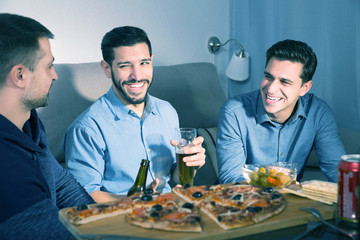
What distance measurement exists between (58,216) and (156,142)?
0.99m

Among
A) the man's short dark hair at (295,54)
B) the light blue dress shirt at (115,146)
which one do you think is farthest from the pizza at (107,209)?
the man's short dark hair at (295,54)

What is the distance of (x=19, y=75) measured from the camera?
139 centimetres

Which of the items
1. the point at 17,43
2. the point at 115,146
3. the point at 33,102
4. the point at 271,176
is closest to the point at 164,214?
the point at 271,176

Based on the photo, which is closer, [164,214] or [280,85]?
[164,214]

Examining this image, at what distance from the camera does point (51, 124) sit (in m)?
2.32

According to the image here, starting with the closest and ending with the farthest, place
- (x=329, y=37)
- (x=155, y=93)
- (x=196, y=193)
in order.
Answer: (x=196, y=193) < (x=155, y=93) < (x=329, y=37)

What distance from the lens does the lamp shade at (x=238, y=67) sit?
3.42 m

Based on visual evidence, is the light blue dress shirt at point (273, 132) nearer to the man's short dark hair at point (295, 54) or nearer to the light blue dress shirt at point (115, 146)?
the man's short dark hair at point (295, 54)

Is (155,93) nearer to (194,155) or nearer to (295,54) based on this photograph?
(295,54)

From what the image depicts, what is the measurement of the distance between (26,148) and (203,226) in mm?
670

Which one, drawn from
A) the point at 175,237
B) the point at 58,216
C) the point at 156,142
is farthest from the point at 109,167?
the point at 175,237

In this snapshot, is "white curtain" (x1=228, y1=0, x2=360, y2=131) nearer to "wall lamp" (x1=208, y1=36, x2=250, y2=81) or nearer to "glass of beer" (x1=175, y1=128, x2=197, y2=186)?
"wall lamp" (x1=208, y1=36, x2=250, y2=81)

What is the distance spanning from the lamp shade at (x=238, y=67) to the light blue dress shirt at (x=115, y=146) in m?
1.42

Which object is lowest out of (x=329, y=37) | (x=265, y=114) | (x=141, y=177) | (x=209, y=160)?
(x=209, y=160)
